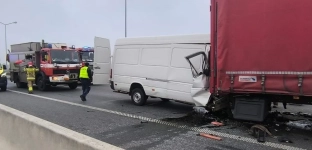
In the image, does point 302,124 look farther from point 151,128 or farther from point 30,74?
point 30,74

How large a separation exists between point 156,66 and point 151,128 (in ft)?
9.43

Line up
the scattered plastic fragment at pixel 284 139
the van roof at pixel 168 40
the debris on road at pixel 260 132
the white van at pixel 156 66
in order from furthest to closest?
1. the white van at pixel 156 66
2. the van roof at pixel 168 40
3. the debris on road at pixel 260 132
4. the scattered plastic fragment at pixel 284 139

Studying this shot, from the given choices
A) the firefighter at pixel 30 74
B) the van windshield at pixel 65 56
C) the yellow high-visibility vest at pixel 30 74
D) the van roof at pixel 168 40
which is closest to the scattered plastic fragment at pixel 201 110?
the van roof at pixel 168 40

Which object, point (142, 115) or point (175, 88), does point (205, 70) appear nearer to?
point (175, 88)

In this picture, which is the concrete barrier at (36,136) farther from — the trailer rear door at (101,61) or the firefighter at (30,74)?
the firefighter at (30,74)

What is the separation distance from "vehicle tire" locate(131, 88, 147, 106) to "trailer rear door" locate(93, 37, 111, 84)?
5.15ft

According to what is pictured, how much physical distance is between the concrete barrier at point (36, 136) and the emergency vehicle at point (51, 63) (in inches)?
445

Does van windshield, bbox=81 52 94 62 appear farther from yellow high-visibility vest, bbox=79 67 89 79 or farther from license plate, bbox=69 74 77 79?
yellow high-visibility vest, bbox=79 67 89 79

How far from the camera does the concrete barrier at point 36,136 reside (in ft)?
9.53

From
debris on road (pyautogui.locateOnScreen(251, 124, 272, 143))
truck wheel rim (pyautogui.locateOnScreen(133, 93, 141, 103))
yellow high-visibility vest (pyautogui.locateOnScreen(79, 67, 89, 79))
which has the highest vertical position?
yellow high-visibility vest (pyautogui.locateOnScreen(79, 67, 89, 79))

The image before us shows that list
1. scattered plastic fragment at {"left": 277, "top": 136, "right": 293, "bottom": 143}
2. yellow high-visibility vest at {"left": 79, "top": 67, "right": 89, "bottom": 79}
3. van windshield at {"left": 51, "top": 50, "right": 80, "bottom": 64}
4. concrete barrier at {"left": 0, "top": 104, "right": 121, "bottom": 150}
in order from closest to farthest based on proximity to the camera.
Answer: concrete barrier at {"left": 0, "top": 104, "right": 121, "bottom": 150} → scattered plastic fragment at {"left": 277, "top": 136, "right": 293, "bottom": 143} → yellow high-visibility vest at {"left": 79, "top": 67, "right": 89, "bottom": 79} → van windshield at {"left": 51, "top": 50, "right": 80, "bottom": 64}

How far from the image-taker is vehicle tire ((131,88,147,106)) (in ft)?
33.0

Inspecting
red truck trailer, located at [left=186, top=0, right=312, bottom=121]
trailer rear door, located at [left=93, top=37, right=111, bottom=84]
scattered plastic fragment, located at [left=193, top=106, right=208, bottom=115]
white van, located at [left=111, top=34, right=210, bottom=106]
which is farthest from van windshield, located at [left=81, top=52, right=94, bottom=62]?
red truck trailer, located at [left=186, top=0, right=312, bottom=121]

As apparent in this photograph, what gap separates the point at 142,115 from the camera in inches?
337
